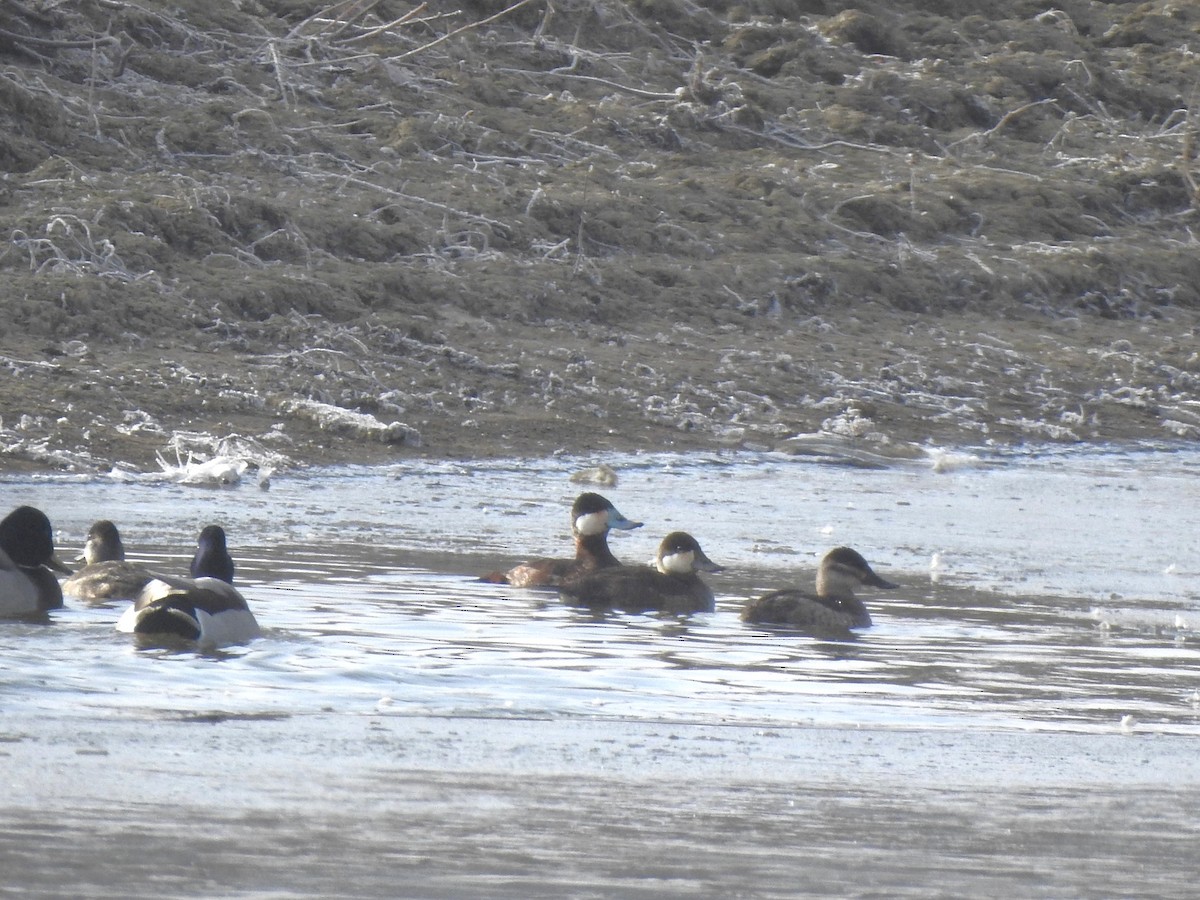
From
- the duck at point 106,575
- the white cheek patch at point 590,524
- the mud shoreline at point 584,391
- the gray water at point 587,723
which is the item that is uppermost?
the mud shoreline at point 584,391

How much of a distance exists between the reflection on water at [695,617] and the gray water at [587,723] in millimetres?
28

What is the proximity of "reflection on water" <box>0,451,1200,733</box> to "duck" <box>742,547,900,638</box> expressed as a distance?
11cm

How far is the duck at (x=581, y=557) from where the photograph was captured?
371 inches

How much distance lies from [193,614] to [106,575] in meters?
1.38

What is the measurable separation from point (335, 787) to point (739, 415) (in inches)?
387

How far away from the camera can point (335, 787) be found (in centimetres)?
496

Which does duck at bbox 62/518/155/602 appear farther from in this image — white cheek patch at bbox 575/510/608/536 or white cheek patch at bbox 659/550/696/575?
white cheek patch at bbox 659/550/696/575

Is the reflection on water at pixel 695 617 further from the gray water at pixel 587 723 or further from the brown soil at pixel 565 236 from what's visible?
the brown soil at pixel 565 236

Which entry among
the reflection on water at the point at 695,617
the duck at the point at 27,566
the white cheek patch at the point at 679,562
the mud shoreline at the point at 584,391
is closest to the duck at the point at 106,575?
the duck at the point at 27,566

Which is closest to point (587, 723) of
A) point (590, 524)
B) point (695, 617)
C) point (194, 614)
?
point (194, 614)

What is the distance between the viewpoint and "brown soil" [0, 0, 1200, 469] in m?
13.8

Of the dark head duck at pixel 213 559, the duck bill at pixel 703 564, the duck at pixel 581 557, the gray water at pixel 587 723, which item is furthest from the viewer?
the duck bill at pixel 703 564

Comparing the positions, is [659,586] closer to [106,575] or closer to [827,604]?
[827,604]

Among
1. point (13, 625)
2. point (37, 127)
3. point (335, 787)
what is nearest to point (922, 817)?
point (335, 787)
